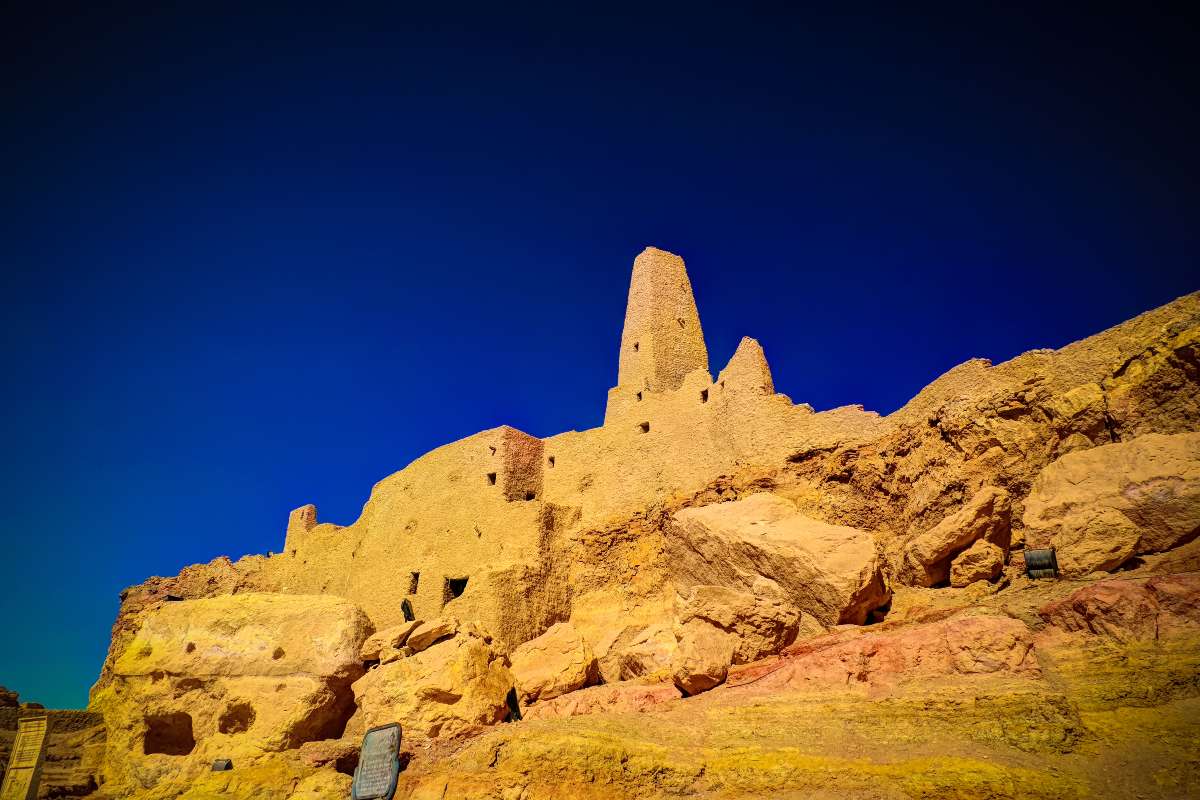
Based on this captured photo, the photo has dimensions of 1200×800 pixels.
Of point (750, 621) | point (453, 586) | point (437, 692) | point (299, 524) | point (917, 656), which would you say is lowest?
point (917, 656)

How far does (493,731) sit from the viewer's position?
11.1 m

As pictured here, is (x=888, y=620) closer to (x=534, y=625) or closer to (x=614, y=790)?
(x=614, y=790)

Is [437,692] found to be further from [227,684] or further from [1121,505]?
[1121,505]

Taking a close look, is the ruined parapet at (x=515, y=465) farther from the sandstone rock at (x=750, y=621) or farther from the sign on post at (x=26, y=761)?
the sign on post at (x=26, y=761)

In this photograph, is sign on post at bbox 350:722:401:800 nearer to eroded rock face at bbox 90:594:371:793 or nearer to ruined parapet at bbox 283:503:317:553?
eroded rock face at bbox 90:594:371:793

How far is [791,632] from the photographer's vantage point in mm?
11797

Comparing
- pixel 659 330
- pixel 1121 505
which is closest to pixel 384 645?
pixel 1121 505

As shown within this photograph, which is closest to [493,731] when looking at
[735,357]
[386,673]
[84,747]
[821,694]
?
[386,673]

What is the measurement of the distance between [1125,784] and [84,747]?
17632 millimetres

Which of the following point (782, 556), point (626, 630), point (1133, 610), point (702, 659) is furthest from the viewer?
point (626, 630)

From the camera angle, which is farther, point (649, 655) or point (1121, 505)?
point (649, 655)

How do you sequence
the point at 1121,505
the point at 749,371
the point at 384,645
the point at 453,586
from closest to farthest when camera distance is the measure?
the point at 1121,505 < the point at 384,645 < the point at 749,371 < the point at 453,586

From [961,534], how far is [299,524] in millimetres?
27626

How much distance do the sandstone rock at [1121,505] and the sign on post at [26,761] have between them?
749 inches
